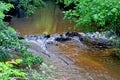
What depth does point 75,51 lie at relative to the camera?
35.4ft

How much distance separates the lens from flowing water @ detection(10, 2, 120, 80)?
9.01 m

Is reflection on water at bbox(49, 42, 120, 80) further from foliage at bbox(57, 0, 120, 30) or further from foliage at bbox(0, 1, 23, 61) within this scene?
foliage at bbox(0, 1, 23, 61)

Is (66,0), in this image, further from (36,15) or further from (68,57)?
(36,15)

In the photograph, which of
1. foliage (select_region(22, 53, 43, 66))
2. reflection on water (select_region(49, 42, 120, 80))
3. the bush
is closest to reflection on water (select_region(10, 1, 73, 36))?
the bush

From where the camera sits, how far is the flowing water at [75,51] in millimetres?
9008

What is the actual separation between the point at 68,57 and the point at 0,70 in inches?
275

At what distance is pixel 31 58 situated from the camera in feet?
26.1

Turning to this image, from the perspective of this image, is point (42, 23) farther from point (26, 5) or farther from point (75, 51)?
point (75, 51)

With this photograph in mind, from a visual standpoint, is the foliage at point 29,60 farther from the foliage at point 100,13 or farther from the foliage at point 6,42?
the foliage at point 100,13

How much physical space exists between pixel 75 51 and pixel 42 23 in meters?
5.82

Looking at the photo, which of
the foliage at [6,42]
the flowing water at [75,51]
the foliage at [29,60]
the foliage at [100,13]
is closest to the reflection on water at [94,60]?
the flowing water at [75,51]

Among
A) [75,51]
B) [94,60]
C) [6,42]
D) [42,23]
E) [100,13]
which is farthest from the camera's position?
[42,23]

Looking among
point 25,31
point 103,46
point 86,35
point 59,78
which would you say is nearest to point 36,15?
point 25,31

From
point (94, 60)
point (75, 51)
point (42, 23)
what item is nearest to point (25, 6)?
point (42, 23)
